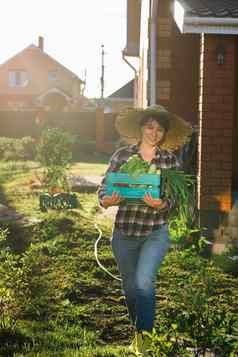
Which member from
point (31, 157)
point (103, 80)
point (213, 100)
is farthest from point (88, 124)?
point (103, 80)

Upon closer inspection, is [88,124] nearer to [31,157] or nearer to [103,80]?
[31,157]

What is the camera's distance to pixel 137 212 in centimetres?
415

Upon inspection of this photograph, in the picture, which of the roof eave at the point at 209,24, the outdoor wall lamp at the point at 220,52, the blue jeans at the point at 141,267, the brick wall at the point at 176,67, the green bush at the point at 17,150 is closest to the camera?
the blue jeans at the point at 141,267

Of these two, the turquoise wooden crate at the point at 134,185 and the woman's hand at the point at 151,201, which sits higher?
the turquoise wooden crate at the point at 134,185

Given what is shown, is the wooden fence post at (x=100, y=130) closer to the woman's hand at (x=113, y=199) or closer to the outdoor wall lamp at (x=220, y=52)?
the outdoor wall lamp at (x=220, y=52)

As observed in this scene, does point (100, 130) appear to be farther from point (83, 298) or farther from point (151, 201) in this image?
point (151, 201)

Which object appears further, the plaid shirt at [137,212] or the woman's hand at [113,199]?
the plaid shirt at [137,212]

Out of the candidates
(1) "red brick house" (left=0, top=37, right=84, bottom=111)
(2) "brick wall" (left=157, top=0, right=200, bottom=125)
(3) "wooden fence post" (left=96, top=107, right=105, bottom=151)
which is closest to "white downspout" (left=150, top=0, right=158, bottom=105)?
(2) "brick wall" (left=157, top=0, right=200, bottom=125)

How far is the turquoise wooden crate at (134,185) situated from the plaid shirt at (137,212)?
94 millimetres

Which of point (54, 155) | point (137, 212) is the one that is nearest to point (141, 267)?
point (137, 212)

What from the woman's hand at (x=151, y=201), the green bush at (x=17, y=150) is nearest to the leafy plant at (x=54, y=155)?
the green bush at (x=17, y=150)

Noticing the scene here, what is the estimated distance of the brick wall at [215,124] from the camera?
7312mm

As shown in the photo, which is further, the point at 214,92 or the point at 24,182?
the point at 24,182

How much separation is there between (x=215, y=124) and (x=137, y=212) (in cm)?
346
